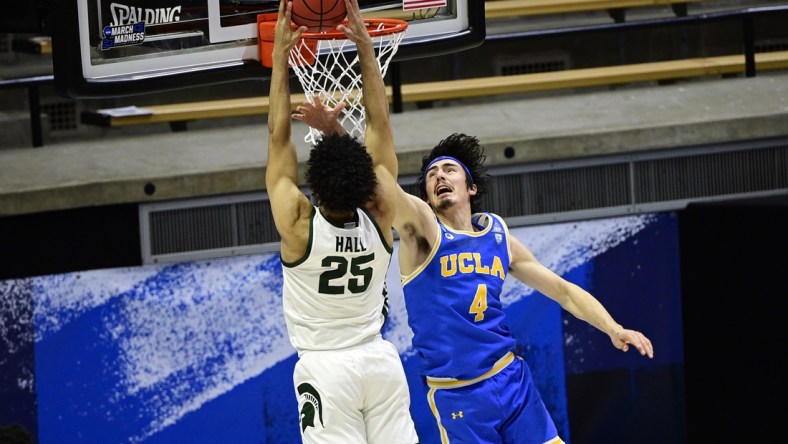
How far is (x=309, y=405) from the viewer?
4.79 meters

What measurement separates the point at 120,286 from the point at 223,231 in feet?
2.31

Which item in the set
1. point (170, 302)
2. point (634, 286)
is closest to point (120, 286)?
point (170, 302)

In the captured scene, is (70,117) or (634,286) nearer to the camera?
(634,286)

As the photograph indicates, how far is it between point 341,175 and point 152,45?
4.44 feet

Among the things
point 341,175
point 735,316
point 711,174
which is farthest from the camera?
point 711,174

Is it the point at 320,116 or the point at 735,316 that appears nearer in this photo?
the point at 320,116

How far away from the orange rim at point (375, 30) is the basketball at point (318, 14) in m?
0.05

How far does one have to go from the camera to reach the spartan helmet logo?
4762mm

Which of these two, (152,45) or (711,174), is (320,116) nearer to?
(152,45)

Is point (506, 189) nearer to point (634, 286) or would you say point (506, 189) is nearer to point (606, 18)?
point (634, 286)

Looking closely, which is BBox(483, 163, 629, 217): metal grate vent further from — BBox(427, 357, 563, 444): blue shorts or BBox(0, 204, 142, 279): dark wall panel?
Result: BBox(0, 204, 142, 279): dark wall panel

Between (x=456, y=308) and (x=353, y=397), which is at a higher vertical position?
(x=456, y=308)

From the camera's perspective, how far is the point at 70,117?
9.73 m

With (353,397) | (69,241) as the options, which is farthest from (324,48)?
(69,241)
